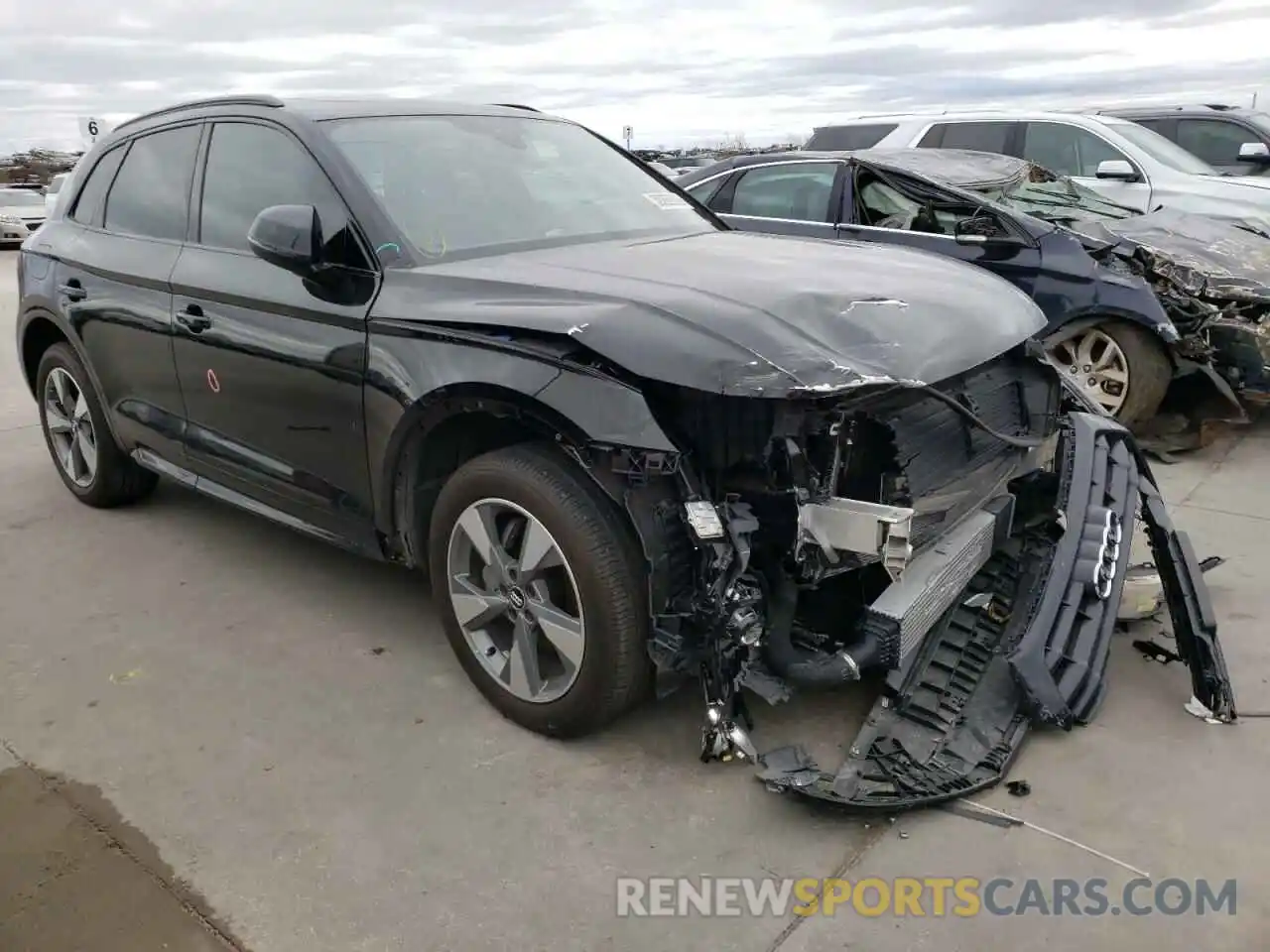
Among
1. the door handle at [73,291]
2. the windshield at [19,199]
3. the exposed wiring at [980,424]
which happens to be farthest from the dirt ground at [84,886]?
the windshield at [19,199]

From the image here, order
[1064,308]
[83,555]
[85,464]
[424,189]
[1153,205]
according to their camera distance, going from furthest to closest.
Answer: [1153,205]
[1064,308]
[85,464]
[83,555]
[424,189]

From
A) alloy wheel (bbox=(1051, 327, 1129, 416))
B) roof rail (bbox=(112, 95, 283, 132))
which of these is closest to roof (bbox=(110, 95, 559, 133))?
roof rail (bbox=(112, 95, 283, 132))

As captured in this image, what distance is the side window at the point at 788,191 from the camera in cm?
A: 629

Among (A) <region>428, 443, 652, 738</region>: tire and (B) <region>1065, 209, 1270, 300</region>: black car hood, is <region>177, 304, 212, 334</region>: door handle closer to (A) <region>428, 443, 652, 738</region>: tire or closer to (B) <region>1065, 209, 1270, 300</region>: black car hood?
(A) <region>428, 443, 652, 738</region>: tire

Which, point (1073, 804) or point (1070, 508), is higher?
point (1070, 508)

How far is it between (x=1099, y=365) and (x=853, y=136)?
14.3 feet

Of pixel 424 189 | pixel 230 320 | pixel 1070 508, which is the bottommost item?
pixel 1070 508

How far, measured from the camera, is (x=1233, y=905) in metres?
2.29

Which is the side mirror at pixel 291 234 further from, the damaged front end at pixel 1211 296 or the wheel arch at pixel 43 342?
the damaged front end at pixel 1211 296

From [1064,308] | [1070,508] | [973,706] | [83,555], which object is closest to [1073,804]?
[973,706]

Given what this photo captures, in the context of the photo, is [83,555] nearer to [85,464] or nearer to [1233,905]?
A: [85,464]

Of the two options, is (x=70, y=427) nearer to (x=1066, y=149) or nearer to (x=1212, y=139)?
(x=1066, y=149)

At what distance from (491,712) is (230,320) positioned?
1665 mm

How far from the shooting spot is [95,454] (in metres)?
4.87
